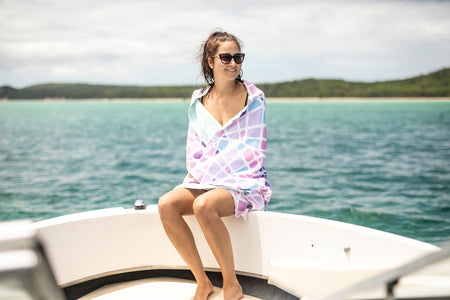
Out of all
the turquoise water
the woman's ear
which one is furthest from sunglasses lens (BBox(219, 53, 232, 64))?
the turquoise water

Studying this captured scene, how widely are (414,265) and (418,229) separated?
7223mm

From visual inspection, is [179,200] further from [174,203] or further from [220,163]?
[220,163]

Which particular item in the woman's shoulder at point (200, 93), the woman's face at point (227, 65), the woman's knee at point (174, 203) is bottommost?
the woman's knee at point (174, 203)

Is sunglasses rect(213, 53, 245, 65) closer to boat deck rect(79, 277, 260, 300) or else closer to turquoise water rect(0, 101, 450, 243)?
boat deck rect(79, 277, 260, 300)

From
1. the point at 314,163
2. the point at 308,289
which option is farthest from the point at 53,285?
the point at 314,163

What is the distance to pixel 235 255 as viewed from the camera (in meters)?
2.33

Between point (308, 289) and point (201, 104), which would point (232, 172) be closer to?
point (201, 104)

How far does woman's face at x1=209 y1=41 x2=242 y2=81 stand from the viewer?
7.95 ft

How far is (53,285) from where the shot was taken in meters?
0.79

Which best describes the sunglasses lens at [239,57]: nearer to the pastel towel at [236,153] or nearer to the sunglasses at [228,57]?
the sunglasses at [228,57]

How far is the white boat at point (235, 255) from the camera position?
196 cm

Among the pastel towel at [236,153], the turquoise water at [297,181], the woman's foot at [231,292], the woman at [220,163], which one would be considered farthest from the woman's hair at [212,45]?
the turquoise water at [297,181]

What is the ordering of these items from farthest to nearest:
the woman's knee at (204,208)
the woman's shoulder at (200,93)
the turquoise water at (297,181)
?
the turquoise water at (297,181)
the woman's shoulder at (200,93)
the woman's knee at (204,208)

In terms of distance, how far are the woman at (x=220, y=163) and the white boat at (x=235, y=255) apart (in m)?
0.14
